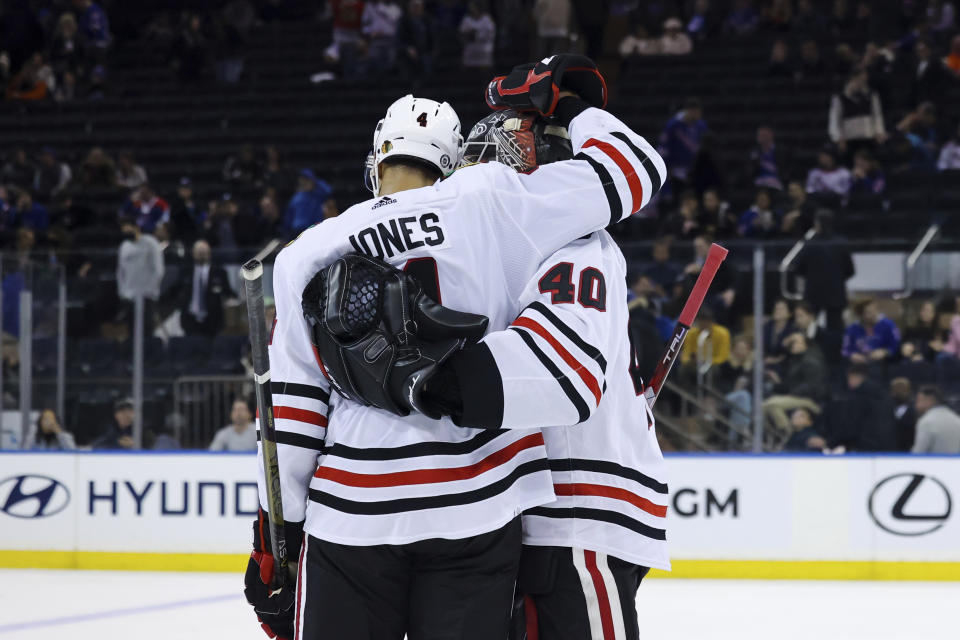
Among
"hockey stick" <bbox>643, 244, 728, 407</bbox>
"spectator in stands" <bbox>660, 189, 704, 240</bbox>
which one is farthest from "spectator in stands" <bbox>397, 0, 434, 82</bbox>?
"hockey stick" <bbox>643, 244, 728, 407</bbox>

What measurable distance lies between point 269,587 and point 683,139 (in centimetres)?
861

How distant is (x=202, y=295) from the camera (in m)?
6.98

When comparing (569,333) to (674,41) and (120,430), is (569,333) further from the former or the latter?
(674,41)

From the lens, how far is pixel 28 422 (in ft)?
22.5

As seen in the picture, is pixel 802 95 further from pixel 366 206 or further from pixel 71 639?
pixel 366 206

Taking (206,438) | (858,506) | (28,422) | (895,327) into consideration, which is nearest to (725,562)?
(858,506)

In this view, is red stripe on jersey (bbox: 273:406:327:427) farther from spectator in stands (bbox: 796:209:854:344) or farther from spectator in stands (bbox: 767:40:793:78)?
spectator in stands (bbox: 767:40:793:78)

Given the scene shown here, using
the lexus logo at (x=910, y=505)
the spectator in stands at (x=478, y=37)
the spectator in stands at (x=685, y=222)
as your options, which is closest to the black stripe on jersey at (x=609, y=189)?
the lexus logo at (x=910, y=505)

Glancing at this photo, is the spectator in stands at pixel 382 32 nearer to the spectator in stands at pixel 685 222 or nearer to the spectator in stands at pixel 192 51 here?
the spectator in stands at pixel 192 51

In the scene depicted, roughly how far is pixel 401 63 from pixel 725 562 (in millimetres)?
7418

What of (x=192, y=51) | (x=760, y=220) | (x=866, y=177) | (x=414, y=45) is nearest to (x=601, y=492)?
(x=760, y=220)

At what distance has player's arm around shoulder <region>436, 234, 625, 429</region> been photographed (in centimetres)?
169

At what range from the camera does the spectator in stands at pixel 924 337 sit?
6734 mm

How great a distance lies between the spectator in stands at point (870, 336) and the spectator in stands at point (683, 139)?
3365mm
